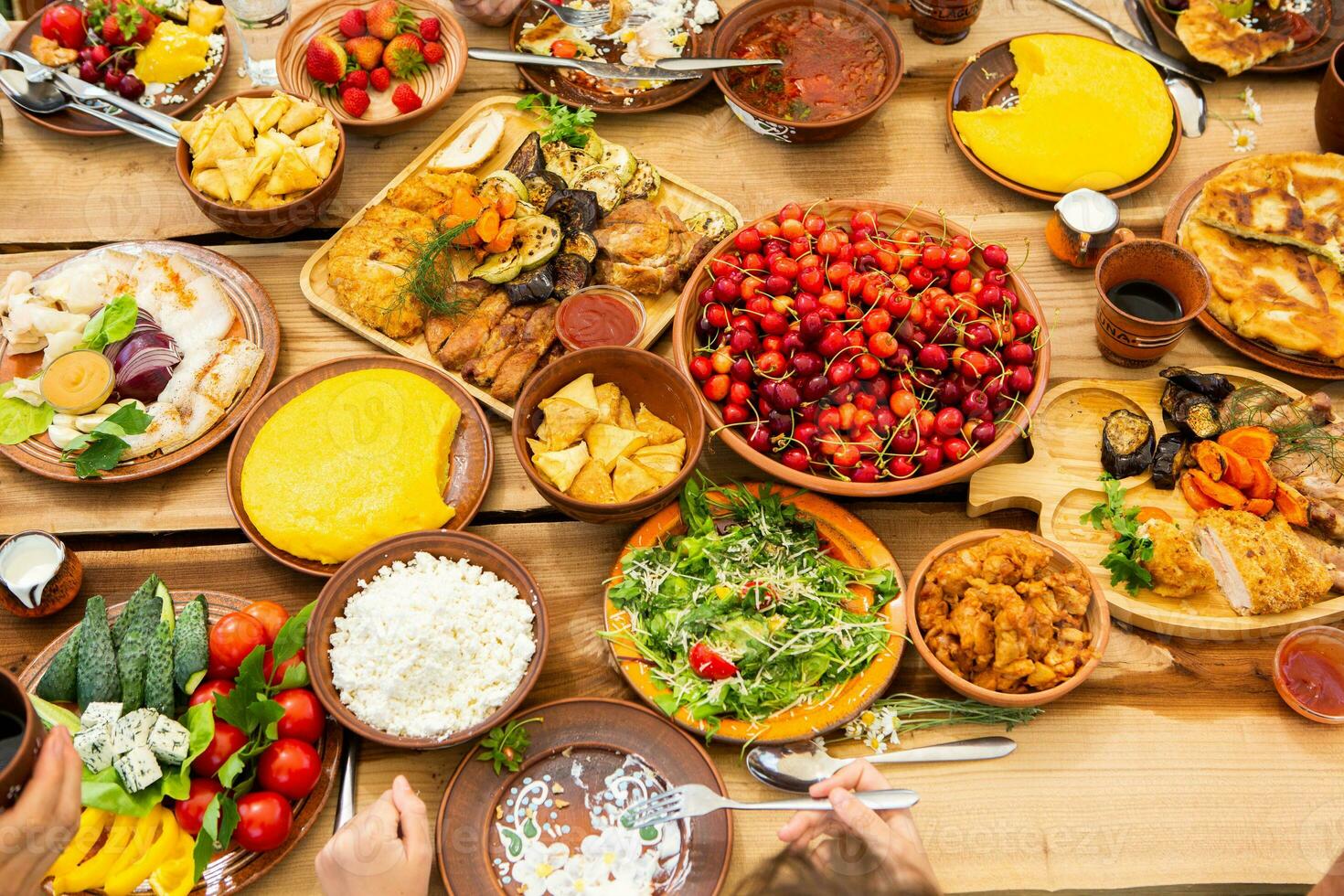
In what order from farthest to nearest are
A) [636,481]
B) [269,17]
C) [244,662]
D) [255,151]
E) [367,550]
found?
[269,17] < [255,151] < [636,481] < [367,550] < [244,662]

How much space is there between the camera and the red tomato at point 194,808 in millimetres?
2184

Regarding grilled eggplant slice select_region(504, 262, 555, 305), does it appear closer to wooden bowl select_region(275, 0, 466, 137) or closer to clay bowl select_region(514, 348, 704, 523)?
clay bowl select_region(514, 348, 704, 523)

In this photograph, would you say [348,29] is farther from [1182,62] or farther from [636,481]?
[1182,62]

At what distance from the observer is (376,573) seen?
2459 millimetres

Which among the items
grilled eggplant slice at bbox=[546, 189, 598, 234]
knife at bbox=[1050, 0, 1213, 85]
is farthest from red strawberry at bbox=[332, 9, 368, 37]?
knife at bbox=[1050, 0, 1213, 85]

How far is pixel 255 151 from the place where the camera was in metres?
3.02

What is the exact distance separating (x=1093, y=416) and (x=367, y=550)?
202cm

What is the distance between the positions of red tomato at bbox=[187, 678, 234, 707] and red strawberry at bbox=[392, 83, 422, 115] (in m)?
1.89

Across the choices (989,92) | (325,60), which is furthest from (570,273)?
(989,92)

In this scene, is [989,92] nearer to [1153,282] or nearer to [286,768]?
[1153,282]

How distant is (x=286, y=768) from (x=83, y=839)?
0.41 metres

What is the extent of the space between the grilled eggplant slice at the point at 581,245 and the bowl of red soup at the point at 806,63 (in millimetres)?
711

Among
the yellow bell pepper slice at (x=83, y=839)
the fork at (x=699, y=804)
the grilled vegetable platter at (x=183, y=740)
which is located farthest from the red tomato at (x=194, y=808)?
the fork at (x=699, y=804)

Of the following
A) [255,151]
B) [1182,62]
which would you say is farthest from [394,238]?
[1182,62]
